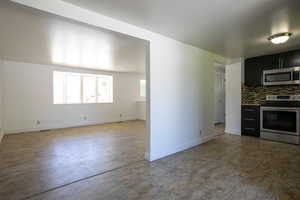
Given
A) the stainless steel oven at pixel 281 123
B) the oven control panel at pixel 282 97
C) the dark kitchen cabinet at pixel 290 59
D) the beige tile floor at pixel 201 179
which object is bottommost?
the beige tile floor at pixel 201 179

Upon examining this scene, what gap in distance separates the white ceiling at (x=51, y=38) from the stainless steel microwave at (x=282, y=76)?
3.42m

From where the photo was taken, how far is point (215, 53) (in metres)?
4.42

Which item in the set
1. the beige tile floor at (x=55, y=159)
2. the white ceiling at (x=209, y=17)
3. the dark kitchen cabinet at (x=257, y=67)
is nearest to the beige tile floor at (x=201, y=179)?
the beige tile floor at (x=55, y=159)

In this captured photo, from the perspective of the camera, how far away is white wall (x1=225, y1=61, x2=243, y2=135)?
4918mm

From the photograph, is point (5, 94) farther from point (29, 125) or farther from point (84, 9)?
point (84, 9)

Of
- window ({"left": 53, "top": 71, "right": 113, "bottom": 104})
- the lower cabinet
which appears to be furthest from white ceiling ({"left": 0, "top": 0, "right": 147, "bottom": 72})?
the lower cabinet

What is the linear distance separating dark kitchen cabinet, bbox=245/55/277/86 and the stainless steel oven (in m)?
0.83

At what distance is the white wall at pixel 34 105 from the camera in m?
5.09

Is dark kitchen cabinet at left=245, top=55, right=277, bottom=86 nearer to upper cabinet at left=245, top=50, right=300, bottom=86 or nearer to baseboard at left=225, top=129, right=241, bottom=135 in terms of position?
upper cabinet at left=245, top=50, right=300, bottom=86

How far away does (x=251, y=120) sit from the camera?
4.65 metres

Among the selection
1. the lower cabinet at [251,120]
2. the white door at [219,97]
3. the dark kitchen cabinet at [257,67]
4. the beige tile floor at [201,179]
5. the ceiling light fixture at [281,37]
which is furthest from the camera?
the white door at [219,97]

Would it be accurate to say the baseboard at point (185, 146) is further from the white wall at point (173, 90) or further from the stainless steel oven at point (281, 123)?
the stainless steel oven at point (281, 123)

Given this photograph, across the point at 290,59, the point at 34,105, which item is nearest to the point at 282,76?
the point at 290,59

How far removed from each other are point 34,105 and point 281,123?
7.33 m
